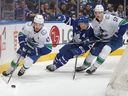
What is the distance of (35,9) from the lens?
35.0 feet

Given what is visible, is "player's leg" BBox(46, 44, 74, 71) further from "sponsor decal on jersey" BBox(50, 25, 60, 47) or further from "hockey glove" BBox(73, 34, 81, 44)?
"sponsor decal on jersey" BBox(50, 25, 60, 47)

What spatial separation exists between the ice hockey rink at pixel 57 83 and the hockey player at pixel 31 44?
24 centimetres

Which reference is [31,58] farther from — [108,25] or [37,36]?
[108,25]

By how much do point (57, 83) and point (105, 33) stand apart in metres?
1.47

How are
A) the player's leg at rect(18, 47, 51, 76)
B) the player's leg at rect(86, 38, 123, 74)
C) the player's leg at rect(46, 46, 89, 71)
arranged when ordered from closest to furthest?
the player's leg at rect(18, 47, 51, 76) → the player's leg at rect(86, 38, 123, 74) → the player's leg at rect(46, 46, 89, 71)

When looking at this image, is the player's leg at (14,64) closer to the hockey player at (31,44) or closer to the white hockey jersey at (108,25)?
the hockey player at (31,44)

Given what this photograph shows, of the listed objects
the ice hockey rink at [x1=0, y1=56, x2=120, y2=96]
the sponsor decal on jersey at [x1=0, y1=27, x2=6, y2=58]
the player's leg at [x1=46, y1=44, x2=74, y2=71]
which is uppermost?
the sponsor decal on jersey at [x1=0, y1=27, x2=6, y2=58]

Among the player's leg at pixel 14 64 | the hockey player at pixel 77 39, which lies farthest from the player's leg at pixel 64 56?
the player's leg at pixel 14 64

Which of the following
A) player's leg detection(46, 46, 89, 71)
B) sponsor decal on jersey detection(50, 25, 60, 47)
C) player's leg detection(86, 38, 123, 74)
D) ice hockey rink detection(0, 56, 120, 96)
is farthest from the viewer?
sponsor decal on jersey detection(50, 25, 60, 47)

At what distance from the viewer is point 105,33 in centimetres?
823

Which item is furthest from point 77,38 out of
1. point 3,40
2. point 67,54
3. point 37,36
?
point 3,40

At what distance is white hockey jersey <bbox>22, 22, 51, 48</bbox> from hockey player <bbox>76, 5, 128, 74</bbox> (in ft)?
3.05

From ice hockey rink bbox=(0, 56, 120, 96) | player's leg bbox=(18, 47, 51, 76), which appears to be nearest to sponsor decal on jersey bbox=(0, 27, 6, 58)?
ice hockey rink bbox=(0, 56, 120, 96)

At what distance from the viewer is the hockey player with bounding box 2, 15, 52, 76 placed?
25.3 ft
